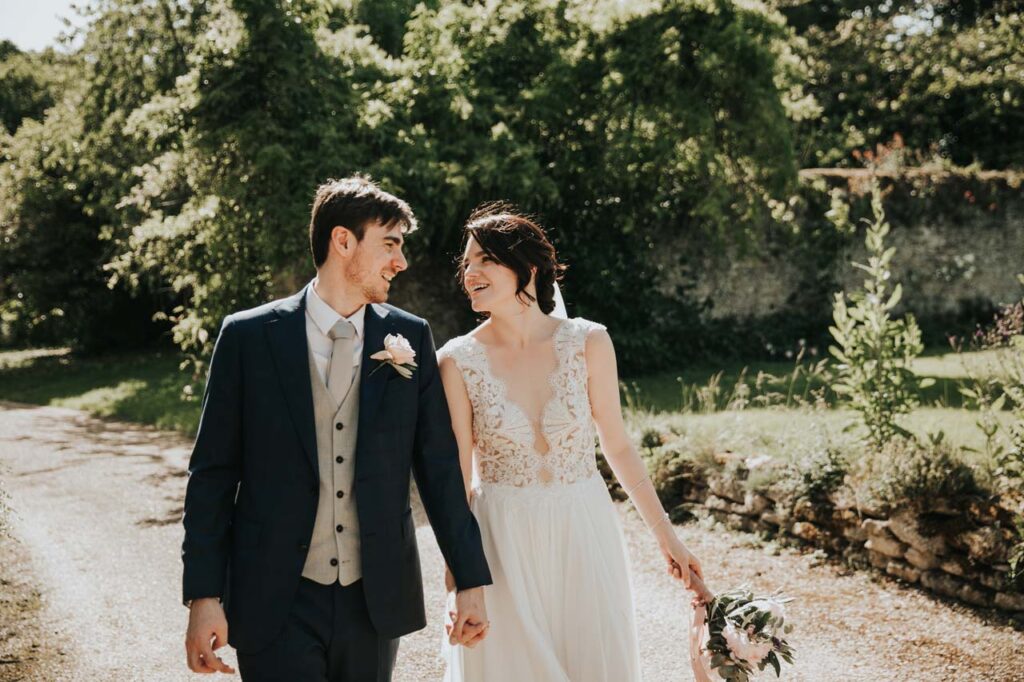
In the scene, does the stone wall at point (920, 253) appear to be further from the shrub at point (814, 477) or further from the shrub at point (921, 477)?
the shrub at point (921, 477)

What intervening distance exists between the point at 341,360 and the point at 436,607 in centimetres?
346

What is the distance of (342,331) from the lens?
2.61 m

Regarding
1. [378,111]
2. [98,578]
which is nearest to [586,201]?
[378,111]

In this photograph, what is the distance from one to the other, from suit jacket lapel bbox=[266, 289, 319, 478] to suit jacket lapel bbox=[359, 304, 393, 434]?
14 centimetres

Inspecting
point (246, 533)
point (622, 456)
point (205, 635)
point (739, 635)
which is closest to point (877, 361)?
point (622, 456)

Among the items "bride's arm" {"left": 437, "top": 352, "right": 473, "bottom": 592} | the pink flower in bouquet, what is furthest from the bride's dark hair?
the pink flower in bouquet

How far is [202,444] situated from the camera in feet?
8.13

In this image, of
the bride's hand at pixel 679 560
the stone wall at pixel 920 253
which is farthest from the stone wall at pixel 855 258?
the bride's hand at pixel 679 560

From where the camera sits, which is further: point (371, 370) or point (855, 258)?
point (855, 258)

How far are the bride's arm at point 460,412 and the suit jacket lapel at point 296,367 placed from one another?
654mm

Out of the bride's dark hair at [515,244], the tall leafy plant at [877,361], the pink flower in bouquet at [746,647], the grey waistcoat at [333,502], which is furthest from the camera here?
the tall leafy plant at [877,361]

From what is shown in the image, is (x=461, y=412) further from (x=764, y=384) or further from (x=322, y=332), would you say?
(x=764, y=384)

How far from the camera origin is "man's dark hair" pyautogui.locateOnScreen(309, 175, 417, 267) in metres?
2.59

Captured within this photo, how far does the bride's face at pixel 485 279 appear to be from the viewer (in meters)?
3.15
